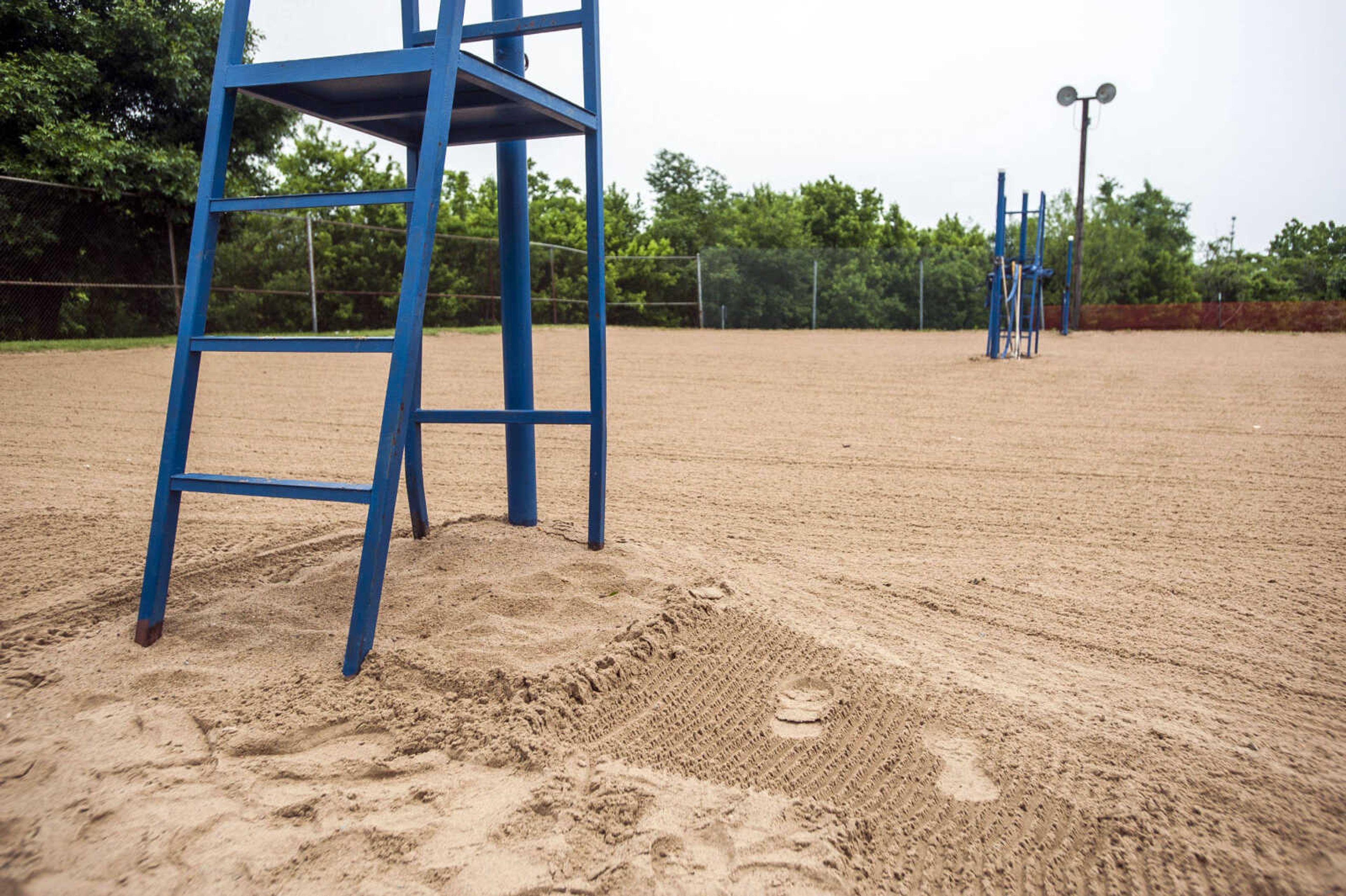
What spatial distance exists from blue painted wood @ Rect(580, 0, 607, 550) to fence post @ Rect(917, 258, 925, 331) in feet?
86.7

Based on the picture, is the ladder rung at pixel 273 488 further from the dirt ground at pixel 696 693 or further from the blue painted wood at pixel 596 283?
the blue painted wood at pixel 596 283

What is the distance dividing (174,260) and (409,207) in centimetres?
1357

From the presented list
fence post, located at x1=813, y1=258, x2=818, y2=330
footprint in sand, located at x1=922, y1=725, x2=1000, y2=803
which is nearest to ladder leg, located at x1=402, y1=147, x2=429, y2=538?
footprint in sand, located at x1=922, y1=725, x2=1000, y2=803

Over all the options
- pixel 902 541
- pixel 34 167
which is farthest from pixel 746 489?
pixel 34 167

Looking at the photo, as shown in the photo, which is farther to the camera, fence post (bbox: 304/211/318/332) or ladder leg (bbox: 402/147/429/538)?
fence post (bbox: 304/211/318/332)

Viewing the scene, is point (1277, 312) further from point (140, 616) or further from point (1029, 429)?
point (140, 616)

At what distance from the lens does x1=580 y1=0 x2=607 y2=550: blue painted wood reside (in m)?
3.18

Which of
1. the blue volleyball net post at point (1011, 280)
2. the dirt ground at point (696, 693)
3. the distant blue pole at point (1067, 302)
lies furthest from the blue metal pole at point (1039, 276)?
the dirt ground at point (696, 693)

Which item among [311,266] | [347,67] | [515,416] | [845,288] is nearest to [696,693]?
[515,416]

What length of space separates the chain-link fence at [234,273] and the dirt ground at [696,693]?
32.5 ft

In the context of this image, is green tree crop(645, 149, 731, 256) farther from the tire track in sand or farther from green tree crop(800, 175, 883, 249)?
the tire track in sand

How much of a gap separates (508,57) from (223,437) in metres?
4.38

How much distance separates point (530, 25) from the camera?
119 inches

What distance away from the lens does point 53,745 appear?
208 centimetres
